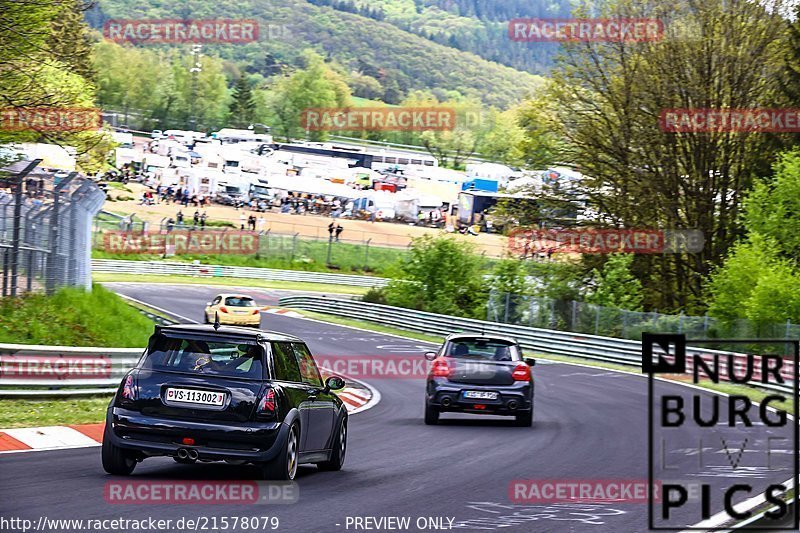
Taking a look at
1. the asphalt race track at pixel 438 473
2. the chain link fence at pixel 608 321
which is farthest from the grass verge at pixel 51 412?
the chain link fence at pixel 608 321

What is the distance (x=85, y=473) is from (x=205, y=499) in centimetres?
164

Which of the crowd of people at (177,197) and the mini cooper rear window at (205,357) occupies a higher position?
the crowd of people at (177,197)

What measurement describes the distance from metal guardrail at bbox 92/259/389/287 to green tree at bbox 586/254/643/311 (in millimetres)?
26477

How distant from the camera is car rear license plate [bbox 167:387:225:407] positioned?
9.95 metres

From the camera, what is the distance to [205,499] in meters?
9.18

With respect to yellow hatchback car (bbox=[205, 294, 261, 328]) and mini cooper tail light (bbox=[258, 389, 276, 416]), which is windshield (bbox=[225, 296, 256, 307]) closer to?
yellow hatchback car (bbox=[205, 294, 261, 328])

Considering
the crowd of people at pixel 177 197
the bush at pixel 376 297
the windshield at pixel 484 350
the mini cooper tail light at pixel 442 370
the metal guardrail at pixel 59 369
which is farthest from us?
the crowd of people at pixel 177 197

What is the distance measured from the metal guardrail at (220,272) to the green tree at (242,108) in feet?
377

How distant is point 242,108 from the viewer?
18850cm

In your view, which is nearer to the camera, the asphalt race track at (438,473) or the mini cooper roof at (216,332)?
the asphalt race track at (438,473)

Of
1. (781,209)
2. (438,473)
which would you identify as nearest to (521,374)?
(438,473)

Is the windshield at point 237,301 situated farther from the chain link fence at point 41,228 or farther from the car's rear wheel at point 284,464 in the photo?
the car's rear wheel at point 284,464

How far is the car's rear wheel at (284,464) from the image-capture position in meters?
10.0

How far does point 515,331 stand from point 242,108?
151913 millimetres
